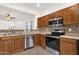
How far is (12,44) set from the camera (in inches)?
78.3

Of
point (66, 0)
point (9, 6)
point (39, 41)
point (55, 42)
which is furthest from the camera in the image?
point (55, 42)

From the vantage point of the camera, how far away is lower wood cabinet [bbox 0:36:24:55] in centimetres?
192

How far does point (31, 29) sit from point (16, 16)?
1.10 feet

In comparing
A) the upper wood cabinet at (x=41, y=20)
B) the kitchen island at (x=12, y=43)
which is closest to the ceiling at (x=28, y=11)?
the upper wood cabinet at (x=41, y=20)

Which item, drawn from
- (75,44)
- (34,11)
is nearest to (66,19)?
(75,44)

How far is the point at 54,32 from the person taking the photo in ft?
7.19

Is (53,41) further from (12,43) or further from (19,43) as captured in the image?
(12,43)

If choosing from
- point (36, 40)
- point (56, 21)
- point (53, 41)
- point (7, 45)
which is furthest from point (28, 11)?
point (53, 41)

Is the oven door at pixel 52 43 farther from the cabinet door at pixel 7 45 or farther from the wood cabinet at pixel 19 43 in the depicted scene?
the cabinet door at pixel 7 45

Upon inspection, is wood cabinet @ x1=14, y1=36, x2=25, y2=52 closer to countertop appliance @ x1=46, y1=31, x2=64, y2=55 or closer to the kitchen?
the kitchen

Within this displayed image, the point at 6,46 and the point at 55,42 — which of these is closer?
the point at 6,46

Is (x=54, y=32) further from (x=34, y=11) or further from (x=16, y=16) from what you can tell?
(x=16, y=16)

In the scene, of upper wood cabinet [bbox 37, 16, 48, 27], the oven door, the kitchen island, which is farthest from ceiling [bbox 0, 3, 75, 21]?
the oven door

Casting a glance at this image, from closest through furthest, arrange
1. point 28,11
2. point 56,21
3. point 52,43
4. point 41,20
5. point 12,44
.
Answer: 1. point 28,11
2. point 12,44
3. point 41,20
4. point 56,21
5. point 52,43
